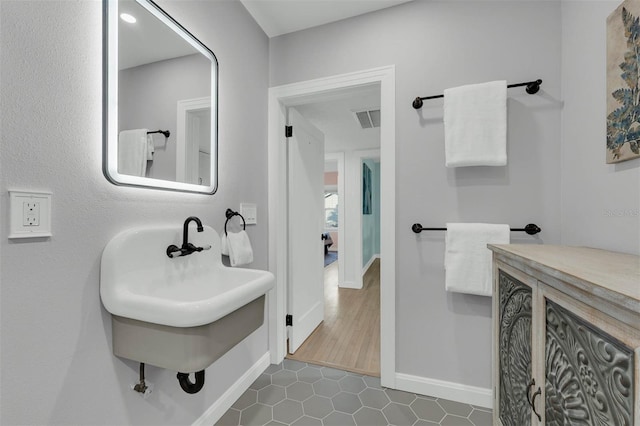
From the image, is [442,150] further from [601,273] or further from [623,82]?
[601,273]

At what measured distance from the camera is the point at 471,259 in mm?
1422

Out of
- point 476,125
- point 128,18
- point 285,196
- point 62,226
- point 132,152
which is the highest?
point 128,18

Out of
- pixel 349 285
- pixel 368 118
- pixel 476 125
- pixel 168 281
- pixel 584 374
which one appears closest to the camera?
pixel 584 374

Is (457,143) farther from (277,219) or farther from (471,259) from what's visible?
(277,219)

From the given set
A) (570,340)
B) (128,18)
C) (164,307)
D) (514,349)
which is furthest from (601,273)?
(128,18)

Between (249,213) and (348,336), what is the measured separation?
4.88 feet

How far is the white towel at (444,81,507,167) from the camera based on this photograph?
4.52 ft

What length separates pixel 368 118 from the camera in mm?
2959

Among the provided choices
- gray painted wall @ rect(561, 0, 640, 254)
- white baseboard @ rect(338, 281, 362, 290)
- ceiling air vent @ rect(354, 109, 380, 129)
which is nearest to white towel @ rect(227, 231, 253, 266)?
gray painted wall @ rect(561, 0, 640, 254)

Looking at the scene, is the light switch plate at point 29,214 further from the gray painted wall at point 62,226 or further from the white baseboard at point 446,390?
the white baseboard at point 446,390

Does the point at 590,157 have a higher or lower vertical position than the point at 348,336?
higher

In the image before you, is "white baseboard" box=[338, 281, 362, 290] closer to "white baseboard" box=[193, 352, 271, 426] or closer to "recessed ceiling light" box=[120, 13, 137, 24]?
"white baseboard" box=[193, 352, 271, 426]

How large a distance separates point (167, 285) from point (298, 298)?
1.28 m

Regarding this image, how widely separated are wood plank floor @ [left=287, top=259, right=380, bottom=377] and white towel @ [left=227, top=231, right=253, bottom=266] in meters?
1.04
